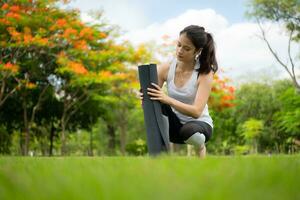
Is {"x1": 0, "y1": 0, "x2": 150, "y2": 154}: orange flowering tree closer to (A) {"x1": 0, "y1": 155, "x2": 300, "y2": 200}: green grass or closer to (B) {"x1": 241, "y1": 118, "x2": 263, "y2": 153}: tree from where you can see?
(B) {"x1": 241, "y1": 118, "x2": 263, "y2": 153}: tree

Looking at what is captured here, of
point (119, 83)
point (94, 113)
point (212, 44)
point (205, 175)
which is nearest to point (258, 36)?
point (119, 83)

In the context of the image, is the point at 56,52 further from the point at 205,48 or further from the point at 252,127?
the point at 205,48

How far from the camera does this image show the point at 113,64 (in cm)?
2170

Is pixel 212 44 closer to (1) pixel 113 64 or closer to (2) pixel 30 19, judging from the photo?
(2) pixel 30 19

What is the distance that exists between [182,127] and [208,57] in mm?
746

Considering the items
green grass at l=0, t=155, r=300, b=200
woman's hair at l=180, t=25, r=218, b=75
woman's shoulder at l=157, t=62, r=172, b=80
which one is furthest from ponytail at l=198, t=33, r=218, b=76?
green grass at l=0, t=155, r=300, b=200

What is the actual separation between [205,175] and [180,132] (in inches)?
107

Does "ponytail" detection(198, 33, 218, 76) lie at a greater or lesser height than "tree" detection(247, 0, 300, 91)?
lesser

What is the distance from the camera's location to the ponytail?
4.47 meters

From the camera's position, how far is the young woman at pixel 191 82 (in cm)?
423

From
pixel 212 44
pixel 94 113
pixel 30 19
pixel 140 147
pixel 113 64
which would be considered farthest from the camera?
pixel 140 147

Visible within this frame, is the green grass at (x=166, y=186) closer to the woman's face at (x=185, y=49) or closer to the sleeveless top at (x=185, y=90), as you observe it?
the woman's face at (x=185, y=49)

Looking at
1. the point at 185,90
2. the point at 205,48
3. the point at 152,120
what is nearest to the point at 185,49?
the point at 205,48

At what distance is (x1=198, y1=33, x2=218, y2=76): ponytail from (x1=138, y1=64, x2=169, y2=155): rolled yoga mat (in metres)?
0.67
